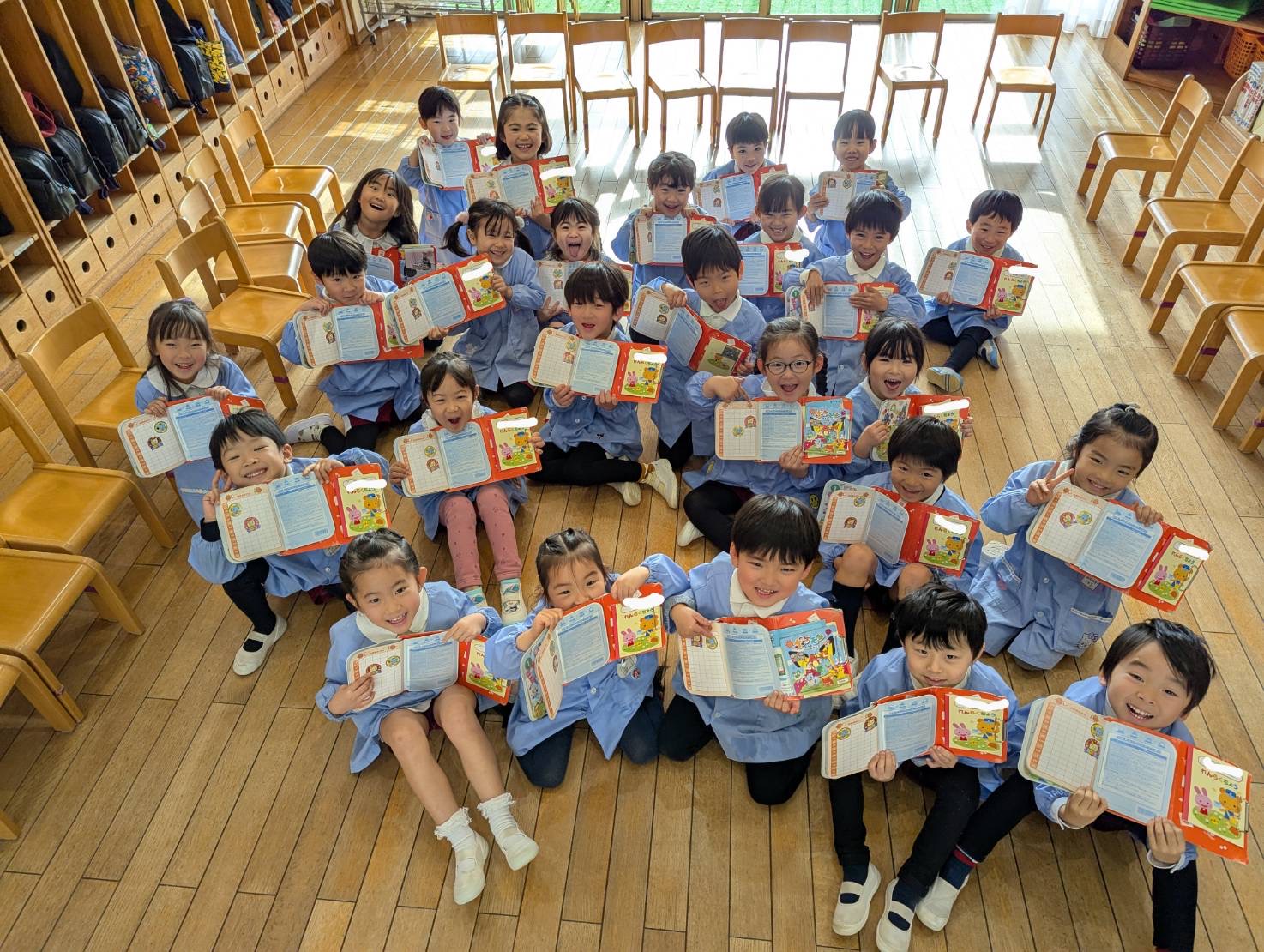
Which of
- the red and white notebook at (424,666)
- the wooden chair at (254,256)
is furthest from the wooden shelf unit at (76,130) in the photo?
the red and white notebook at (424,666)

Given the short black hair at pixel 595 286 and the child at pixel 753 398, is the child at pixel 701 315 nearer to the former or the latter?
the child at pixel 753 398

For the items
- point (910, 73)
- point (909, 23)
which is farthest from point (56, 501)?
point (909, 23)

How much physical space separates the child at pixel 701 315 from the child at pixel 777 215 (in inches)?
11.5

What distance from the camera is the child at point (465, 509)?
296 cm

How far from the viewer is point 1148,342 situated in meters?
4.27

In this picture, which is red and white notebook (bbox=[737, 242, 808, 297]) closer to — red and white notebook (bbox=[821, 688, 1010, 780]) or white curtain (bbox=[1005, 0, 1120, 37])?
red and white notebook (bbox=[821, 688, 1010, 780])

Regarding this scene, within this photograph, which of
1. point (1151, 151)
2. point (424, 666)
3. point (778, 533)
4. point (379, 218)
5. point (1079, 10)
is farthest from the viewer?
point (1079, 10)

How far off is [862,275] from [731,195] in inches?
36.7

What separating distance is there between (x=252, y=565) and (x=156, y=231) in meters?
3.43

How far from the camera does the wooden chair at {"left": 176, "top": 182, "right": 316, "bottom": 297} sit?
4.07 m

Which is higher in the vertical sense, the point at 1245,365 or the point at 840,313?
the point at 840,313

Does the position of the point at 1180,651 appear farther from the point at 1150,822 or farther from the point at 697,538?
the point at 697,538

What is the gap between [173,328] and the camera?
10.0 ft

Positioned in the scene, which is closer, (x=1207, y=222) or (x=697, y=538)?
(x=697, y=538)
